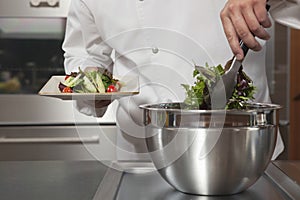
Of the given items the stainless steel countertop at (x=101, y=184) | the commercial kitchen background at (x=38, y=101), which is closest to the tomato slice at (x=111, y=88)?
the stainless steel countertop at (x=101, y=184)

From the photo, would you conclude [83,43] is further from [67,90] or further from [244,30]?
[244,30]

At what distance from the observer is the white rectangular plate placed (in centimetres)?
94

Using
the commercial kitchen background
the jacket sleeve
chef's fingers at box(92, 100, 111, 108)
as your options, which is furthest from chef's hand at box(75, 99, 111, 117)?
the commercial kitchen background

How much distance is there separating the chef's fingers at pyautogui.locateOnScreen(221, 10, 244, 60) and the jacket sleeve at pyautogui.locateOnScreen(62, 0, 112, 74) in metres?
0.52

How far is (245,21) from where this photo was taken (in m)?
0.91

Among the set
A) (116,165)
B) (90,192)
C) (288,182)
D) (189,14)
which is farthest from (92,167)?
(189,14)

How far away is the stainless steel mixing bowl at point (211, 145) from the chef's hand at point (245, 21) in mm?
147

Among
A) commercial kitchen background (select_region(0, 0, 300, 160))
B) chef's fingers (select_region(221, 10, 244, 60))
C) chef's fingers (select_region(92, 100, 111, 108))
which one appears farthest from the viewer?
commercial kitchen background (select_region(0, 0, 300, 160))

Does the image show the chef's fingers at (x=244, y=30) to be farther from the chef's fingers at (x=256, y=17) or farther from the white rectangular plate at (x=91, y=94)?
the white rectangular plate at (x=91, y=94)

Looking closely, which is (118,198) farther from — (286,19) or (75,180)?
(286,19)

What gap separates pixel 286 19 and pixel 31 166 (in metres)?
0.60

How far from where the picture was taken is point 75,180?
90 cm

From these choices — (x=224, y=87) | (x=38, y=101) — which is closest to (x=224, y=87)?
(x=224, y=87)

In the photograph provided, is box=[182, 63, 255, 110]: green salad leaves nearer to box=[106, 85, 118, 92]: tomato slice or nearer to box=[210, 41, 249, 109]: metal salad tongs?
box=[210, 41, 249, 109]: metal salad tongs
